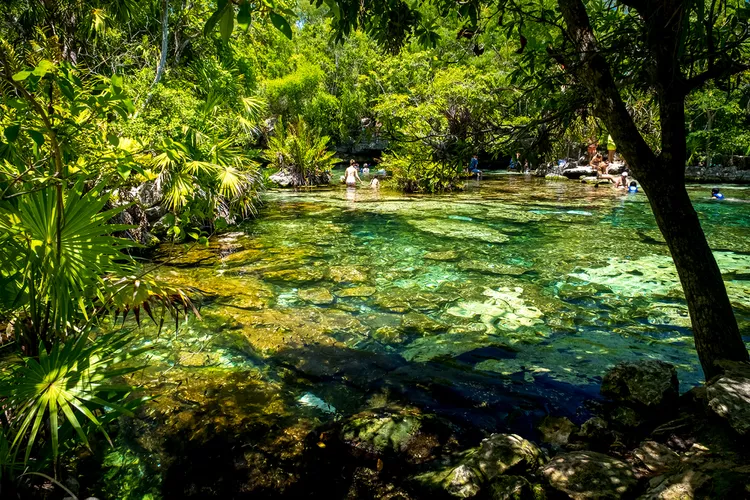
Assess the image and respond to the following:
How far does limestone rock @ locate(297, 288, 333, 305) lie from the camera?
5.96 meters

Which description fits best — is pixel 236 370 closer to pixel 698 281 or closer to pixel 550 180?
pixel 698 281

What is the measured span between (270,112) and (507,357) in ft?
111

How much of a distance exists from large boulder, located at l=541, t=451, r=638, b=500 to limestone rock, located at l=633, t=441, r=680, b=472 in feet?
0.74

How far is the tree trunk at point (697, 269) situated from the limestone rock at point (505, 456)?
1.42 meters

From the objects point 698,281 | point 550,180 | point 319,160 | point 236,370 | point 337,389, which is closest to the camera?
point 698,281

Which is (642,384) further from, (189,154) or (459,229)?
(459,229)

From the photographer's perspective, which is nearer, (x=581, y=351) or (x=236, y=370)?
(x=236, y=370)

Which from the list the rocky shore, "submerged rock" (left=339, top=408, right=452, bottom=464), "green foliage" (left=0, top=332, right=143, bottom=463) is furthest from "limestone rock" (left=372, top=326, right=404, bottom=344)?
"green foliage" (left=0, top=332, right=143, bottom=463)

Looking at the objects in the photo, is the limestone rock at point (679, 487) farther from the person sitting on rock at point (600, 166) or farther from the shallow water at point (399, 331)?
the person sitting on rock at point (600, 166)

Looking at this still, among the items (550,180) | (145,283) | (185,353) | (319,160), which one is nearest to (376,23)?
(145,283)

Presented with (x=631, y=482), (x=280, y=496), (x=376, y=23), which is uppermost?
(x=376, y=23)

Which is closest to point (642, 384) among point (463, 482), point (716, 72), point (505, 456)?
point (505, 456)

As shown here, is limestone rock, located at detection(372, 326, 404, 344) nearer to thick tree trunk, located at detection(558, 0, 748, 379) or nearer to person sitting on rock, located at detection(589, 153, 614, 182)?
thick tree trunk, located at detection(558, 0, 748, 379)

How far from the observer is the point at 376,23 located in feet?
10.6
